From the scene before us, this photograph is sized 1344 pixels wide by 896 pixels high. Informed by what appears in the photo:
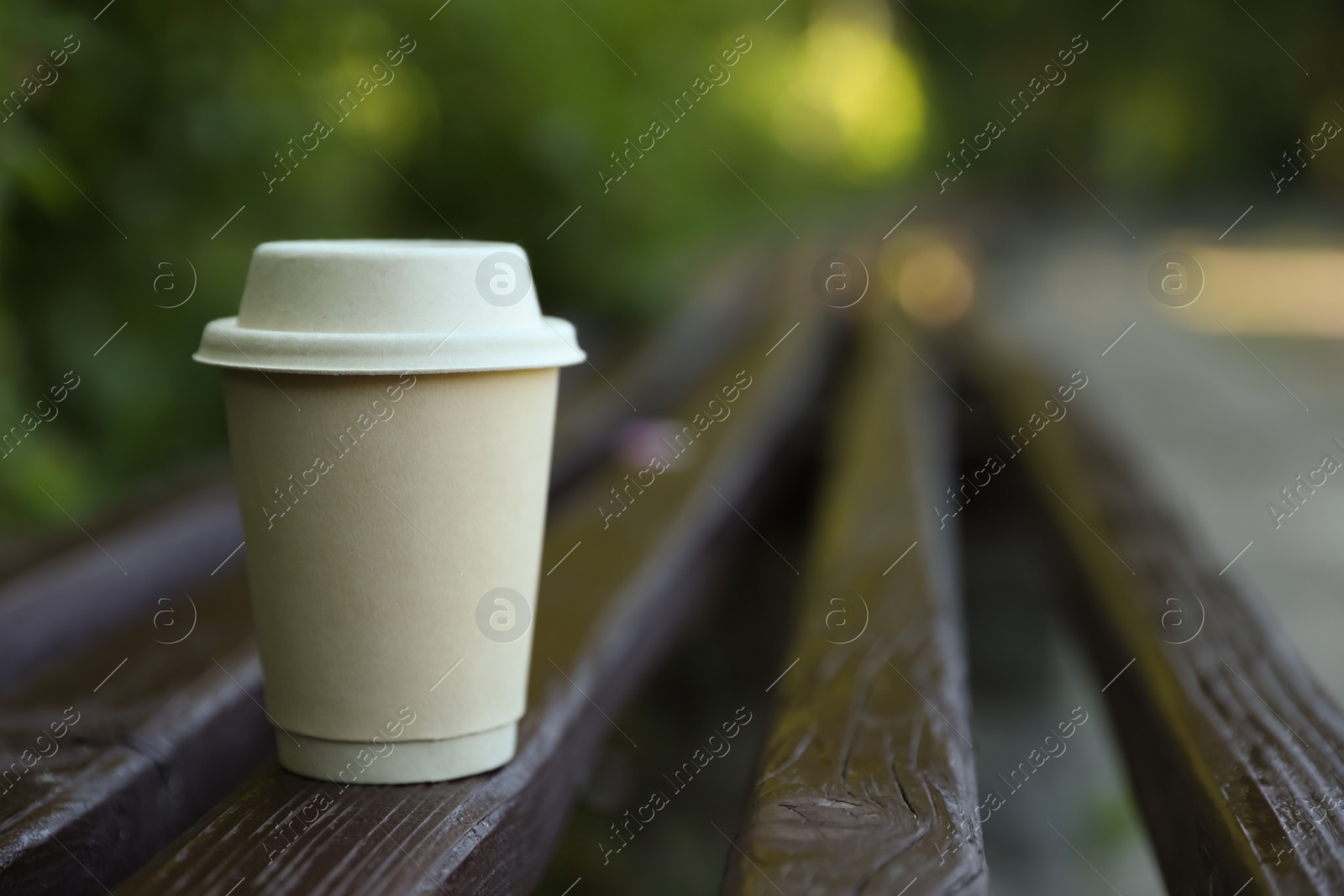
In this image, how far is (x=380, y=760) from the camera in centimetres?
120

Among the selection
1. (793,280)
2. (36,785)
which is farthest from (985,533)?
(36,785)

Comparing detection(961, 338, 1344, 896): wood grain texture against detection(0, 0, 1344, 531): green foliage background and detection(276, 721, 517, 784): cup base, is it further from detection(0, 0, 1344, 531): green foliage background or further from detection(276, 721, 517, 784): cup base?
detection(0, 0, 1344, 531): green foliage background

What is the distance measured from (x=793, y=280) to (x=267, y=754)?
4505 millimetres

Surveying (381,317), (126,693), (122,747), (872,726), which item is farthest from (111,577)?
(872,726)

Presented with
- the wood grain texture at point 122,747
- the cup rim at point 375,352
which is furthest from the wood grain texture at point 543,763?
the cup rim at point 375,352

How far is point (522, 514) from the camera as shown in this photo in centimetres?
122

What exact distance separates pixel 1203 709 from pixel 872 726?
407 mm

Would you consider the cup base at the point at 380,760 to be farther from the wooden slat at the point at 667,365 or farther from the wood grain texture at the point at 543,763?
the wooden slat at the point at 667,365

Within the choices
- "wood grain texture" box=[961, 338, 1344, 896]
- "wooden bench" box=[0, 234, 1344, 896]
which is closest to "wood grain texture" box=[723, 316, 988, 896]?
"wooden bench" box=[0, 234, 1344, 896]

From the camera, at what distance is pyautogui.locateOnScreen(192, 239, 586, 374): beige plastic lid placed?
109 cm

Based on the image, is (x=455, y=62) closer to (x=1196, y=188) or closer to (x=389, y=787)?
(x=389, y=787)

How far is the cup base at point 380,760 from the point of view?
3.93 feet

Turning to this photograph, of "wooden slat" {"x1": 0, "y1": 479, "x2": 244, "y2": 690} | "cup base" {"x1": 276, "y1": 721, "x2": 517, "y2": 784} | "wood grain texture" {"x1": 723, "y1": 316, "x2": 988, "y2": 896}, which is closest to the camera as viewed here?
"wood grain texture" {"x1": 723, "y1": 316, "x2": 988, "y2": 896}

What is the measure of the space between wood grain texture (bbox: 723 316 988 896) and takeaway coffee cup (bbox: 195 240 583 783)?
34cm
